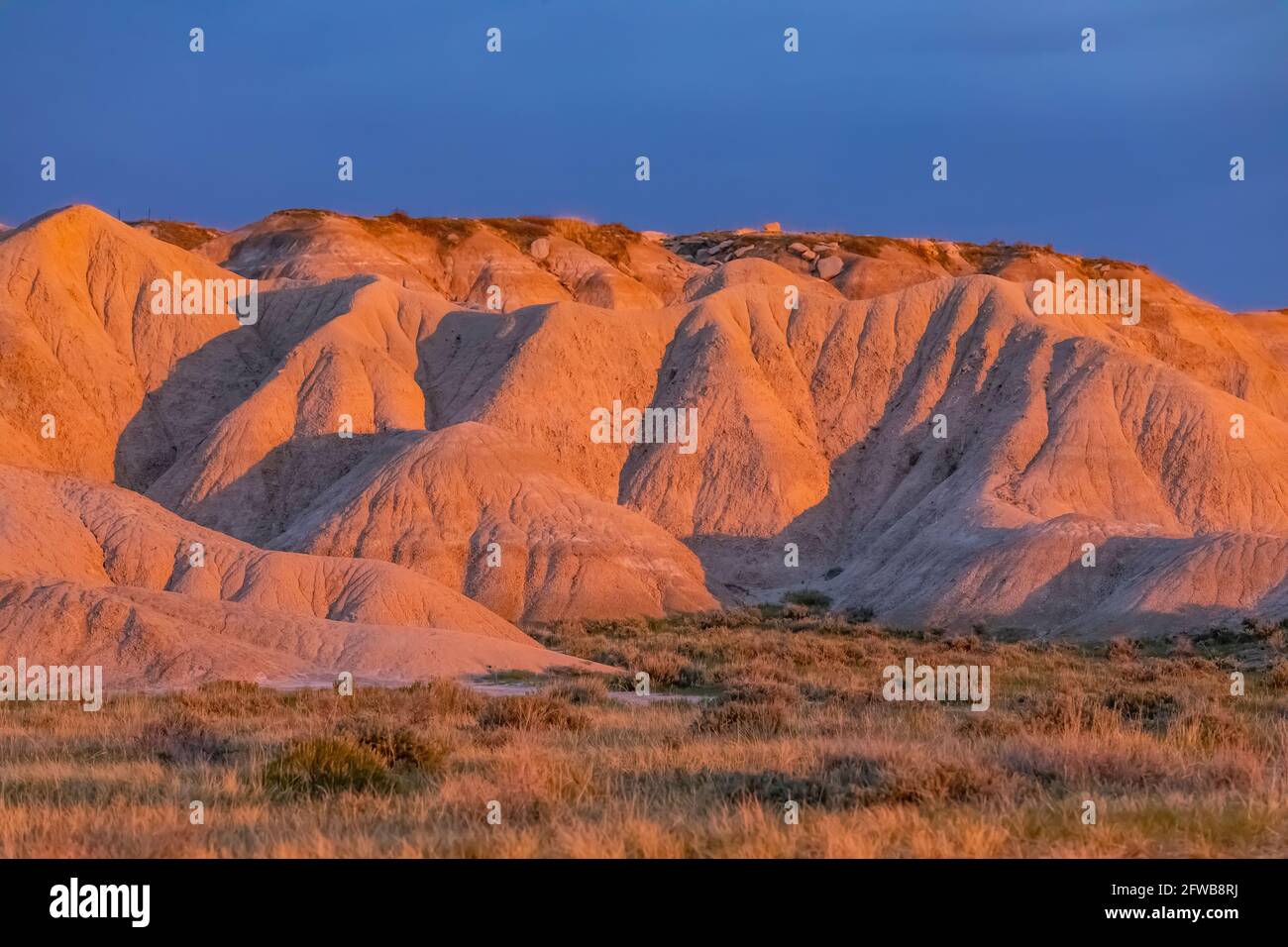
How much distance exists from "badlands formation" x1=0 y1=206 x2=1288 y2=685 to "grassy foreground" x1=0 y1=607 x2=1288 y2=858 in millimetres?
19274

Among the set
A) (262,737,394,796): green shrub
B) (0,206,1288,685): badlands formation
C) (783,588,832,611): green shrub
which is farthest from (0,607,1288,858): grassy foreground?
(783,588,832,611): green shrub

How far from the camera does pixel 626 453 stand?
70.9 m

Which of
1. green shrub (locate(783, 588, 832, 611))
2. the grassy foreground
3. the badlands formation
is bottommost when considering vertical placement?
the grassy foreground

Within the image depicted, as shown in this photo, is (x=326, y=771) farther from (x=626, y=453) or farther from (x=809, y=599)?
(x=626, y=453)

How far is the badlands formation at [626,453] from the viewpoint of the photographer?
1773 inches

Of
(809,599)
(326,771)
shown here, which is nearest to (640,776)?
(326,771)

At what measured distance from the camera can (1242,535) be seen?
47.1 metres

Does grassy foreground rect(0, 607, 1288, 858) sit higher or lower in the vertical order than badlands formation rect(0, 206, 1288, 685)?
lower

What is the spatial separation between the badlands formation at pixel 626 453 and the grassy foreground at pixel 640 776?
1927 centimetres

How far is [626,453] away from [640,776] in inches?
2330

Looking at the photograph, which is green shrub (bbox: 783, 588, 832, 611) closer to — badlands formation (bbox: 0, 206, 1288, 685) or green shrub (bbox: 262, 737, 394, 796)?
badlands formation (bbox: 0, 206, 1288, 685)

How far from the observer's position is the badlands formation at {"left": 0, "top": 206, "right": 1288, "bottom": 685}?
45031mm
